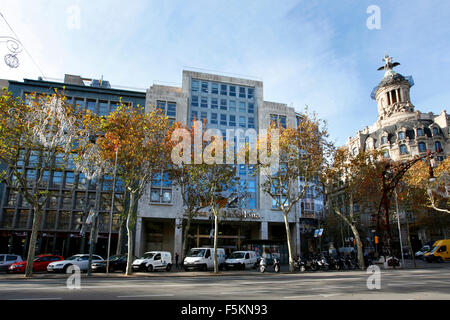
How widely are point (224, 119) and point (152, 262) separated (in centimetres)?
A: 2460

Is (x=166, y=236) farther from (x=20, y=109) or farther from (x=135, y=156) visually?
(x=20, y=109)

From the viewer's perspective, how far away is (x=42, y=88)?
3950 centimetres

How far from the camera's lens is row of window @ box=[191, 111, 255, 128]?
4316 cm

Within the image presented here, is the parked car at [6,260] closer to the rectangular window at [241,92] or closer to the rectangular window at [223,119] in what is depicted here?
the rectangular window at [223,119]

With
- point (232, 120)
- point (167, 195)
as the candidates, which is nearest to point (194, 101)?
point (232, 120)

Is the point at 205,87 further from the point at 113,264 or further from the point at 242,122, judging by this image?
the point at 113,264

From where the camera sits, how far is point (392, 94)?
76.7m

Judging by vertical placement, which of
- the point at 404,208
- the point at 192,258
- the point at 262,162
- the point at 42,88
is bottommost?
the point at 192,258

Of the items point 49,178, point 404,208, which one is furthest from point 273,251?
point 49,178

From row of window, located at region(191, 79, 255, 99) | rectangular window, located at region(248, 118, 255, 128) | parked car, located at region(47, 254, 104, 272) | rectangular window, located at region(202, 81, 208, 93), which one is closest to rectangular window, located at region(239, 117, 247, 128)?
rectangular window, located at region(248, 118, 255, 128)

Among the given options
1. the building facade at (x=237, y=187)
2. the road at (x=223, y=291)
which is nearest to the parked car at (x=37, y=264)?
the road at (x=223, y=291)

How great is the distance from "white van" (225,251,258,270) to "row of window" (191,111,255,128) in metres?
20.4

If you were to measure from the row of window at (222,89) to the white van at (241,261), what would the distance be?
974 inches
